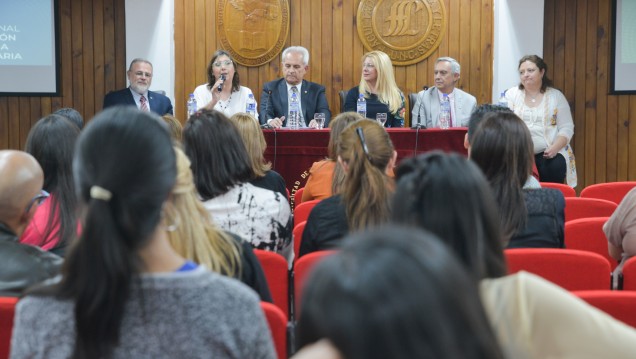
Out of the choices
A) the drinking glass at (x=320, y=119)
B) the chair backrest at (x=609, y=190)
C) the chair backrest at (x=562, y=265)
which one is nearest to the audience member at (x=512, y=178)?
the chair backrest at (x=562, y=265)

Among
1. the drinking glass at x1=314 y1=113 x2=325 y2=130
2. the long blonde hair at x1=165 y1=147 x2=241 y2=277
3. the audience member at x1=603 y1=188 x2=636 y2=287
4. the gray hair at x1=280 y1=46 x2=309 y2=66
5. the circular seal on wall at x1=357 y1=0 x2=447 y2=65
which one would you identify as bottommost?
the audience member at x1=603 y1=188 x2=636 y2=287

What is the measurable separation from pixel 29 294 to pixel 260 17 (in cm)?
699

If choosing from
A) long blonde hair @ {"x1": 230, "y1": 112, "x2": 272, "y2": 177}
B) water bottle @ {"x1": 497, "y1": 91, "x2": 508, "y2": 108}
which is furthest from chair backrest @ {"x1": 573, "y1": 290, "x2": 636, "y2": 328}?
water bottle @ {"x1": 497, "y1": 91, "x2": 508, "y2": 108}

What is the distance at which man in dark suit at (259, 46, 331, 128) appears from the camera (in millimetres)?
7582

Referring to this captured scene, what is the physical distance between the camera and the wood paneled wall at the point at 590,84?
8141 millimetres

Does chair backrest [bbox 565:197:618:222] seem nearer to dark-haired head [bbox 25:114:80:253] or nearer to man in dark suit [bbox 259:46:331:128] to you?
dark-haired head [bbox 25:114:80:253]

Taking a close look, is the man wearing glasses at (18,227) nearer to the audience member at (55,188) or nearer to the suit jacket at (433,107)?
the audience member at (55,188)

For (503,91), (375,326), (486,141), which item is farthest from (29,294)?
(503,91)

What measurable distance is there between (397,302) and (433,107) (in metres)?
6.74

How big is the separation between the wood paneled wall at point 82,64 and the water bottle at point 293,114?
180 centimetres

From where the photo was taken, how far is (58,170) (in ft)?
10.2

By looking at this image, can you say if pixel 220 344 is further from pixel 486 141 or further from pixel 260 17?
pixel 260 17

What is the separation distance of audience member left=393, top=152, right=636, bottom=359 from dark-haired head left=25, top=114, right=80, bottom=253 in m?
1.63

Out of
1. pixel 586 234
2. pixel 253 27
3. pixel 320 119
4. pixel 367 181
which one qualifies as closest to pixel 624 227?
pixel 586 234
